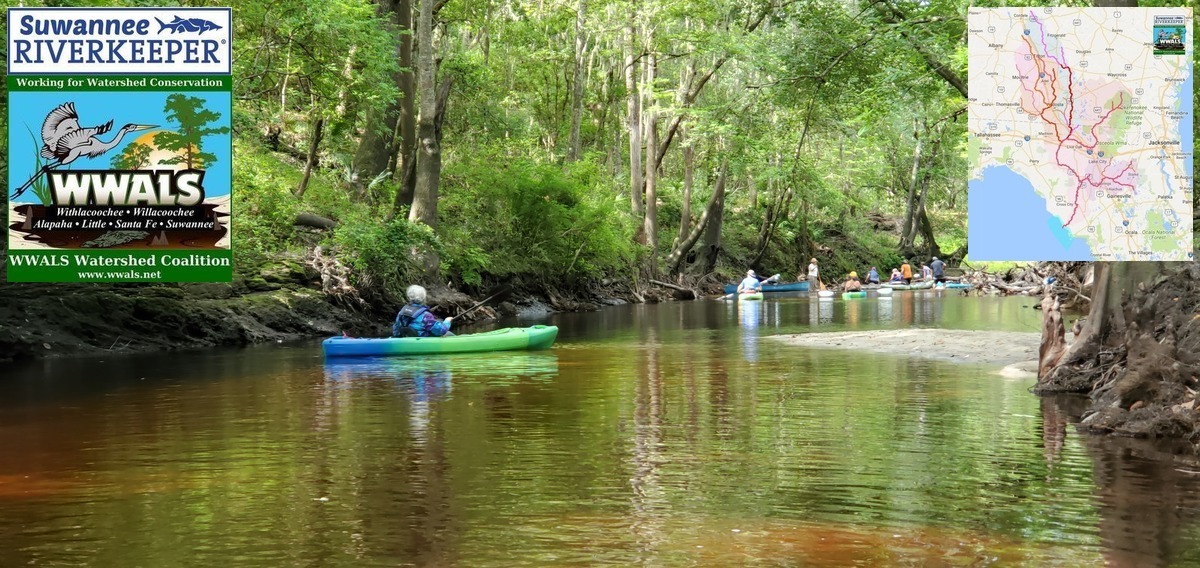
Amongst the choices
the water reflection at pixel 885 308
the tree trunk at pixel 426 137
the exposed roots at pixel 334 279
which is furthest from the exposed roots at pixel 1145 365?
the tree trunk at pixel 426 137

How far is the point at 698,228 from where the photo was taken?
4497 cm

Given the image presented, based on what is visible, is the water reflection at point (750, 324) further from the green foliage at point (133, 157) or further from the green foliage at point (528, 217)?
the green foliage at point (133, 157)

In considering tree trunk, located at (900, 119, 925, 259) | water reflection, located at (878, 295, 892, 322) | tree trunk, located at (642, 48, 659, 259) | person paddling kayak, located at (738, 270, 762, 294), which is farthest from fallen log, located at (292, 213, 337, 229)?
tree trunk, located at (900, 119, 925, 259)

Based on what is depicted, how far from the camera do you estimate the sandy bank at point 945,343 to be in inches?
691

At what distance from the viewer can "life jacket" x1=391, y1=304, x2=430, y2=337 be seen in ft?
65.3

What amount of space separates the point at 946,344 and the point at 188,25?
41.5ft

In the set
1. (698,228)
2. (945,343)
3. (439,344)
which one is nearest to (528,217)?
(698,228)

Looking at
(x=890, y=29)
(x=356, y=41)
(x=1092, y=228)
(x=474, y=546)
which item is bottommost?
(x=474, y=546)

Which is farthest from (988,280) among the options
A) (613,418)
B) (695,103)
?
(613,418)

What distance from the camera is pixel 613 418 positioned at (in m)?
11.8

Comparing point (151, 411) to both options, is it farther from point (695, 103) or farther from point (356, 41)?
point (695, 103)

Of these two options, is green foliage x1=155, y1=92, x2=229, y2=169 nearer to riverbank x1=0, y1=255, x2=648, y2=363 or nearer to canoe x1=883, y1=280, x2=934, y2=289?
riverbank x1=0, y1=255, x2=648, y2=363

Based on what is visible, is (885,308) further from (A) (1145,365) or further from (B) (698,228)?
(A) (1145,365)

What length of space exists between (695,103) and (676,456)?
34.5 meters
